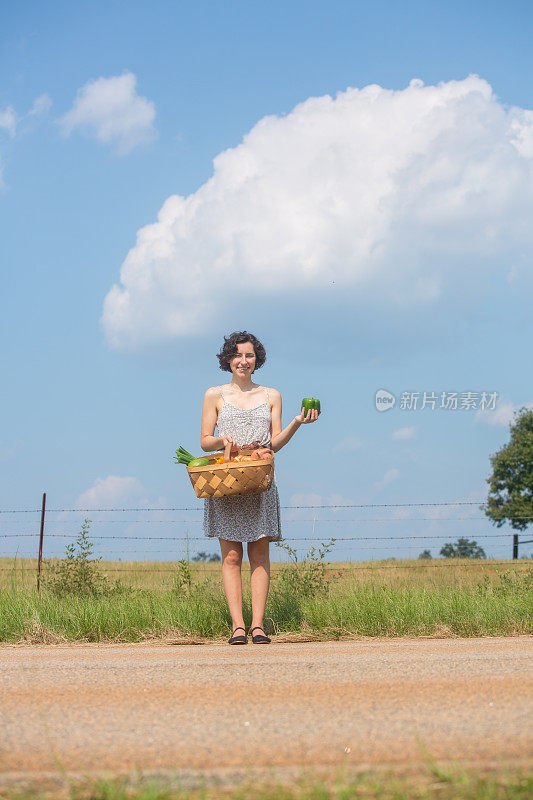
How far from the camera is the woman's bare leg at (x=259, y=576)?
18.7 feet

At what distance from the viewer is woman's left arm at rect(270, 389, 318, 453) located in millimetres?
5492

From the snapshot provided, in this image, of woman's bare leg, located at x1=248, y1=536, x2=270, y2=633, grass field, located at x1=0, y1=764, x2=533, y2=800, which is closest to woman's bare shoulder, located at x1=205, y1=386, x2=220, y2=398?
woman's bare leg, located at x1=248, y1=536, x2=270, y2=633

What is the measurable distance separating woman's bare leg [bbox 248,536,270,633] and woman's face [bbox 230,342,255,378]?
131 cm

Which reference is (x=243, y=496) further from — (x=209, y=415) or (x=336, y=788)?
(x=336, y=788)

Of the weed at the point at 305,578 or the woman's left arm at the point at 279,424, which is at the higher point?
the woman's left arm at the point at 279,424

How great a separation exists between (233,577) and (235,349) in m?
1.79

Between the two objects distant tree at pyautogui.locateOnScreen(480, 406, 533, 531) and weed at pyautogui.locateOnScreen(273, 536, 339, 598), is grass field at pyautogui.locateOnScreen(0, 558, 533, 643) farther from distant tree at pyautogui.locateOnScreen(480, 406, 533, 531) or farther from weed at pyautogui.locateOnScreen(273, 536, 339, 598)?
distant tree at pyautogui.locateOnScreen(480, 406, 533, 531)

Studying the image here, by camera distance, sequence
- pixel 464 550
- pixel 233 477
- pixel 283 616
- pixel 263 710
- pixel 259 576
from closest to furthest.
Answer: pixel 263 710, pixel 233 477, pixel 259 576, pixel 283 616, pixel 464 550

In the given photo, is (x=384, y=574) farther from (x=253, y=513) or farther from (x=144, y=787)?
(x=144, y=787)

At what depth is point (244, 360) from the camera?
5969 millimetres

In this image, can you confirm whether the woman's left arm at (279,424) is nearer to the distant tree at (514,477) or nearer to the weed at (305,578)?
the weed at (305,578)

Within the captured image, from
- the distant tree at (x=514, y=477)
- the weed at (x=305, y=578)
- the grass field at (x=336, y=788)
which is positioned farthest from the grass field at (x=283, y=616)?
the distant tree at (x=514, y=477)

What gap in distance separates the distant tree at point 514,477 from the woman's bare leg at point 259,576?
3567 cm

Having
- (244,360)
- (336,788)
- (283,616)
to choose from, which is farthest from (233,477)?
(336,788)
